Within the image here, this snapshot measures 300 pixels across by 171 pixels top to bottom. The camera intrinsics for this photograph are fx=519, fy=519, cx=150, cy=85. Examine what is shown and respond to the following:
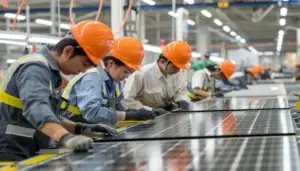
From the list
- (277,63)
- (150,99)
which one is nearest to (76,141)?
(150,99)

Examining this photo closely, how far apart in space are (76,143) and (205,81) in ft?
24.0

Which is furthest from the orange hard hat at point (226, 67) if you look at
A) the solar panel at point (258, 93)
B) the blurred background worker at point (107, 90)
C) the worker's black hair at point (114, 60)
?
the worker's black hair at point (114, 60)

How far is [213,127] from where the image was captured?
360 cm

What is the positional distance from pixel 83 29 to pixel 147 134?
0.79m

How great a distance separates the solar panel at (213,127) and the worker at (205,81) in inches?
194

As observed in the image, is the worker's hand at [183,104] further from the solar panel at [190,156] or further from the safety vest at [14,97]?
the safety vest at [14,97]

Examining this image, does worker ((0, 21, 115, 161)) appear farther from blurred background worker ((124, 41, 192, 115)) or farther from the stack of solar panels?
blurred background worker ((124, 41, 192, 115))

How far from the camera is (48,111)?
267 cm

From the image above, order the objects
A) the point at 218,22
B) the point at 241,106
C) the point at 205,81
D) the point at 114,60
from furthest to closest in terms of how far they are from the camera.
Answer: the point at 218,22 < the point at 205,81 < the point at 241,106 < the point at 114,60

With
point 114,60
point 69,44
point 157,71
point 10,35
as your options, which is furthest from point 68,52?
point 10,35

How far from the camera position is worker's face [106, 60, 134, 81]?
4.30 meters

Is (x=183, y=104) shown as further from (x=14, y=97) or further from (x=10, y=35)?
(x=14, y=97)

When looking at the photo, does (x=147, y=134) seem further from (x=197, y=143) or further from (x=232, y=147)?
(x=232, y=147)

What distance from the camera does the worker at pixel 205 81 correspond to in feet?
31.0
